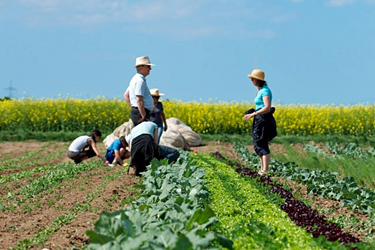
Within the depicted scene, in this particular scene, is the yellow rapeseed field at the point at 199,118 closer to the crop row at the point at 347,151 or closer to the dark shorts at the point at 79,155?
the crop row at the point at 347,151

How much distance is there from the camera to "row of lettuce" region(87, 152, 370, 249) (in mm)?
3584

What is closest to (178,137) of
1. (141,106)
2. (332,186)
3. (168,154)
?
(168,154)

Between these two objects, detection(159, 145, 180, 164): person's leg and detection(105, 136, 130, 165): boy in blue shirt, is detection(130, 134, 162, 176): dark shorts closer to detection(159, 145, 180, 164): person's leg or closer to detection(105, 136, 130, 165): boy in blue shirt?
detection(159, 145, 180, 164): person's leg

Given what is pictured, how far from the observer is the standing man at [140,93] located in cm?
948

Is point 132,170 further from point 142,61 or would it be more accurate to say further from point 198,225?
point 198,225

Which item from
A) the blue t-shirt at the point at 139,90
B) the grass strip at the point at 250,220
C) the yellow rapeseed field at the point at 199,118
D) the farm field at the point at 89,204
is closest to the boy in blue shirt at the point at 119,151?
the farm field at the point at 89,204

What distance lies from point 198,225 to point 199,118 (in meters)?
17.6

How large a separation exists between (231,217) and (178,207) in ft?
2.79

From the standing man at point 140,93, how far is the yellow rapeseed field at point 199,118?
1168 centimetres

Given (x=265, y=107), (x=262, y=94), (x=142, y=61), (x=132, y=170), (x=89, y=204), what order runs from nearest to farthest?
(x=89, y=204) < (x=265, y=107) < (x=262, y=94) < (x=132, y=170) < (x=142, y=61)

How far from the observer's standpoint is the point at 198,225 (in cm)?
407

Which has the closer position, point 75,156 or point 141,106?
point 141,106

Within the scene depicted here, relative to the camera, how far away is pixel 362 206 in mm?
7234

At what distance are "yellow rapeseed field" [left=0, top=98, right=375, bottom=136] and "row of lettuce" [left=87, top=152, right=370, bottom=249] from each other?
14.9m
